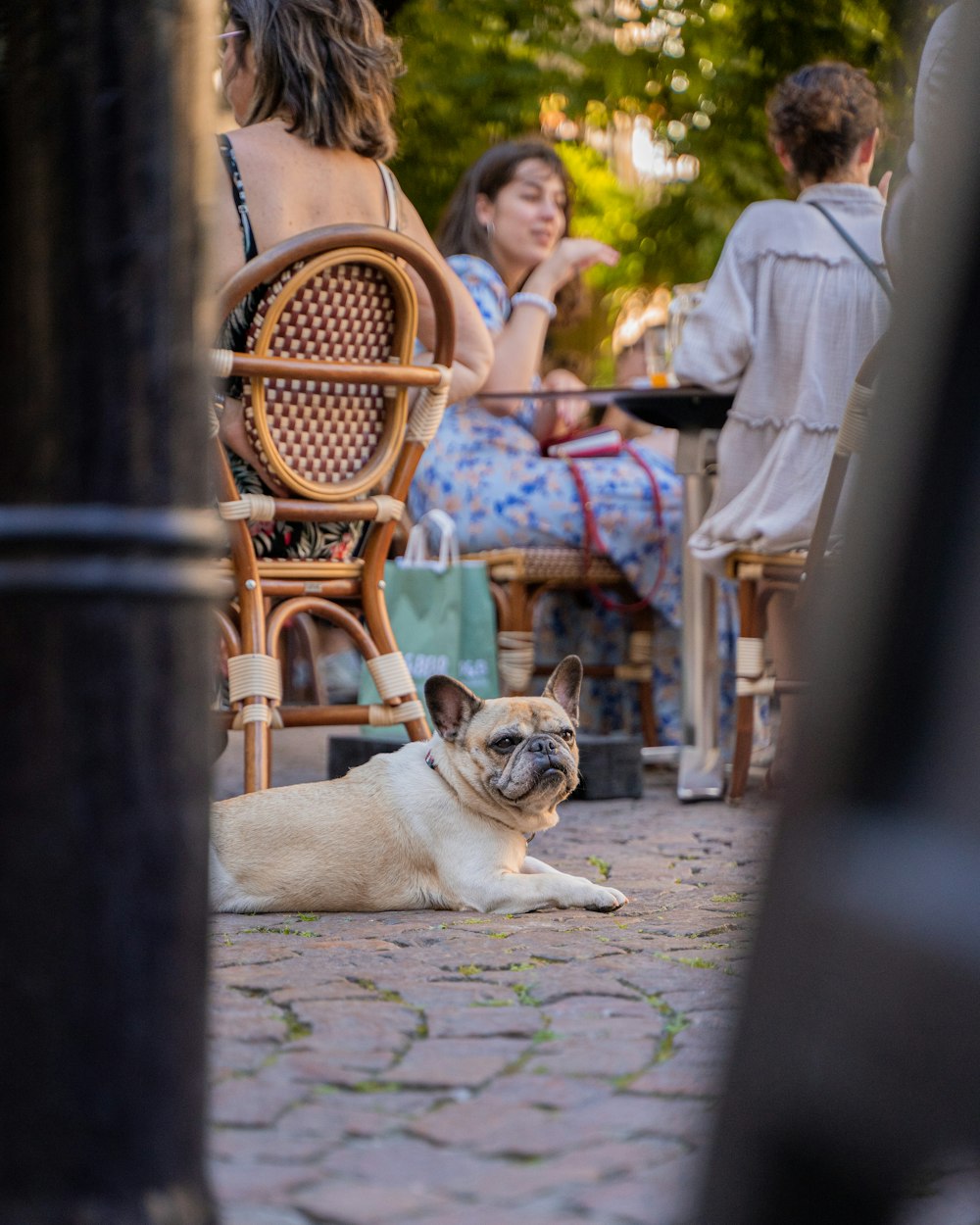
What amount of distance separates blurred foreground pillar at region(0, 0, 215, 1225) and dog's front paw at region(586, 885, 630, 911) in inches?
92.6

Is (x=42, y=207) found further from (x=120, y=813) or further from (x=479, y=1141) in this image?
(x=479, y=1141)

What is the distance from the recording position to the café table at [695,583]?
19.8 feet

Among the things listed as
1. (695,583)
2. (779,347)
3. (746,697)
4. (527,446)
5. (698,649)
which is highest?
(779,347)

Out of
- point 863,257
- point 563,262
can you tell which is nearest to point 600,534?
point 563,262

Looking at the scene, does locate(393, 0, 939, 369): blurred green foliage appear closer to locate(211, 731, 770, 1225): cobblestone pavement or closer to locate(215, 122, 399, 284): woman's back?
locate(215, 122, 399, 284): woman's back

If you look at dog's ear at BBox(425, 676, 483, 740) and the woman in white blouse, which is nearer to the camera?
dog's ear at BBox(425, 676, 483, 740)

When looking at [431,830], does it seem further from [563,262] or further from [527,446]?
[563,262]

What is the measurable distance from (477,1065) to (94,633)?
1162 mm

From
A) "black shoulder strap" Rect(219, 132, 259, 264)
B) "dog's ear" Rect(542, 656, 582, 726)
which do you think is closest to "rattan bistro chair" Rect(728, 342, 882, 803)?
"dog's ear" Rect(542, 656, 582, 726)

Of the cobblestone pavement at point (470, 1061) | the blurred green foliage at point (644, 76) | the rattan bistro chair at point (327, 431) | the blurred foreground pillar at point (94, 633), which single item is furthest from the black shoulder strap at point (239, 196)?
the blurred green foliage at point (644, 76)

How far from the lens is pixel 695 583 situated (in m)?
6.31

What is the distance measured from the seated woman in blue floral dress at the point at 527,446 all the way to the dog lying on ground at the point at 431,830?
2781 millimetres

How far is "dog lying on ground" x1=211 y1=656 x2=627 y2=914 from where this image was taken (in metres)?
3.86

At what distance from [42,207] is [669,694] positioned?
621 cm
